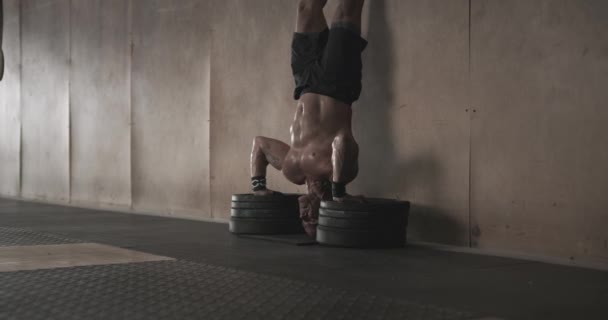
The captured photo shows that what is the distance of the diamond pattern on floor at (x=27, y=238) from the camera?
16.2 feet

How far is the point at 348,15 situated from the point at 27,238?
2730 millimetres

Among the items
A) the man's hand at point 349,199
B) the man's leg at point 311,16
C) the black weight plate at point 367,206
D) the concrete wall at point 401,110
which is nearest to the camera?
the concrete wall at point 401,110

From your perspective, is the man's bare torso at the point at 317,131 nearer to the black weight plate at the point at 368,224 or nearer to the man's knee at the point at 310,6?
the black weight plate at the point at 368,224

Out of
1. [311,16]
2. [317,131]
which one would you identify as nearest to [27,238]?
[317,131]

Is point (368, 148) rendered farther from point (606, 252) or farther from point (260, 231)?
point (606, 252)

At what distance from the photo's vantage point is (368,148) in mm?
5340

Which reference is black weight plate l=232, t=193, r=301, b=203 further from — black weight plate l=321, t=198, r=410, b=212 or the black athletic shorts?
the black athletic shorts

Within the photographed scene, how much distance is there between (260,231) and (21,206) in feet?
14.5

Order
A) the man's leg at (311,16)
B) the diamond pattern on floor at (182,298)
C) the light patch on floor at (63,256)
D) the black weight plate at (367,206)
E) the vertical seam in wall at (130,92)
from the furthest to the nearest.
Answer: the vertical seam in wall at (130,92) < the man's leg at (311,16) < the black weight plate at (367,206) < the light patch on floor at (63,256) < the diamond pattern on floor at (182,298)

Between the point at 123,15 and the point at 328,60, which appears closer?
the point at 328,60

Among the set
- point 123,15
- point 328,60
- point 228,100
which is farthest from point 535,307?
point 123,15

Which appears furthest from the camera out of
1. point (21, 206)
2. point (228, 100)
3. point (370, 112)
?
point (21, 206)

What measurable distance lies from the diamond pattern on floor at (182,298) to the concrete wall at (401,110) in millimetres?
1656

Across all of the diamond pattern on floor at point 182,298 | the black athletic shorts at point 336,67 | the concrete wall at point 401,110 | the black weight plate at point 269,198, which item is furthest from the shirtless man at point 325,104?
the diamond pattern on floor at point 182,298
